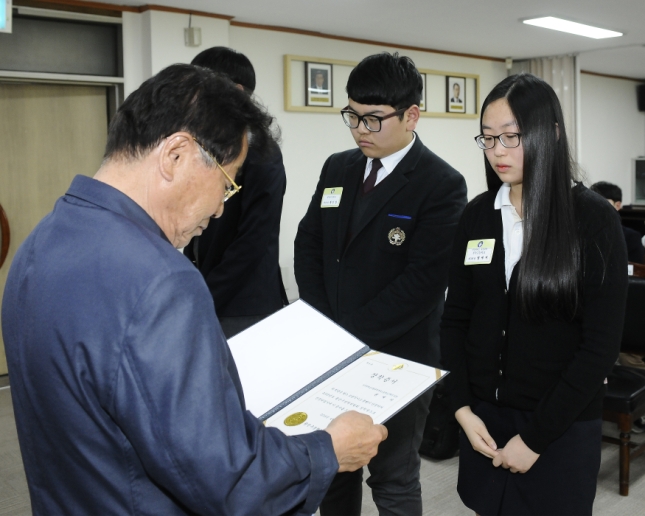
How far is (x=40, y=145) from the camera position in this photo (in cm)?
477

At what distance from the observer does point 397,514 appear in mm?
1951

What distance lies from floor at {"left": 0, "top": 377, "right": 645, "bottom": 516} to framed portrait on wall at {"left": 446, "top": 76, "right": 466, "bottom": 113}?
15.5ft

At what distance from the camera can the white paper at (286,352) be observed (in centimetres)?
126

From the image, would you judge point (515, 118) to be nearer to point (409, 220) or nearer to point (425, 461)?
point (409, 220)

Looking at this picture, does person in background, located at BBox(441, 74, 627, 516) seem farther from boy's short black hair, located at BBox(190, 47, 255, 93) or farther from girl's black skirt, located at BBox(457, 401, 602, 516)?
boy's short black hair, located at BBox(190, 47, 255, 93)

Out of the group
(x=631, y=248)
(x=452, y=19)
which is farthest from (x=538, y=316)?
(x=452, y=19)

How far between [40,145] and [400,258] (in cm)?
373

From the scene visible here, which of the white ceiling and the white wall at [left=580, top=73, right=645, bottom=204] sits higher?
the white ceiling

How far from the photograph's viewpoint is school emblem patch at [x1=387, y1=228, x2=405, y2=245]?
1947 millimetres

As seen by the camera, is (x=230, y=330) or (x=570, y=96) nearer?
(x=230, y=330)

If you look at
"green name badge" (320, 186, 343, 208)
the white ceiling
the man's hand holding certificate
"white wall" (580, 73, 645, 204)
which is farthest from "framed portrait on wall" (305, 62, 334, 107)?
the man's hand holding certificate

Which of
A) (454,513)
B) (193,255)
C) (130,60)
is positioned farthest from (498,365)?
(130,60)

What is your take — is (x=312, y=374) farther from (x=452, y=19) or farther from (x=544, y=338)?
(x=452, y=19)

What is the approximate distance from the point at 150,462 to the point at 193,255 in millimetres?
1615
